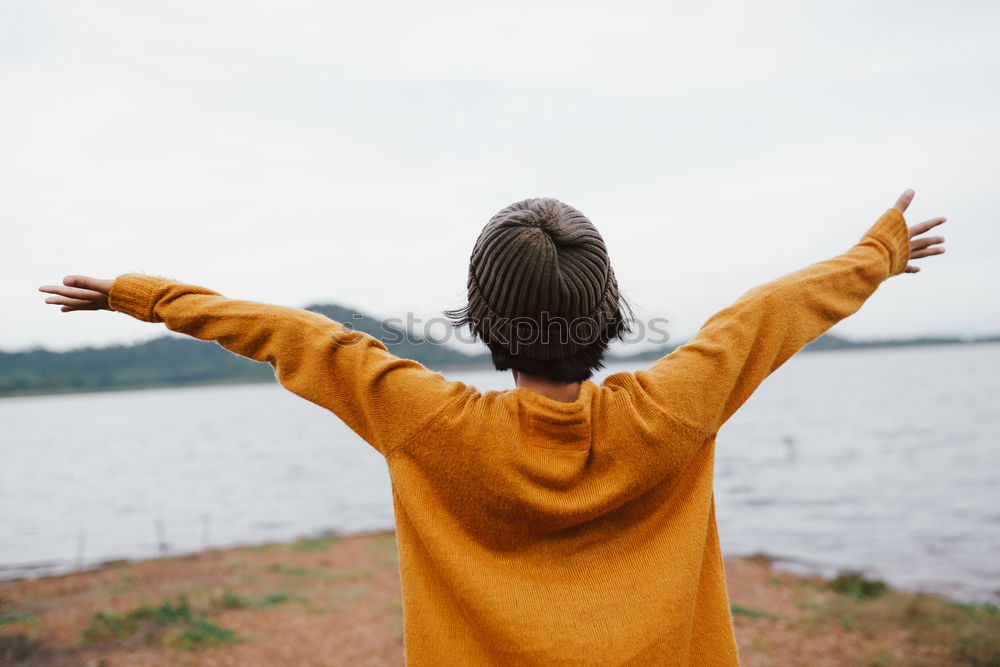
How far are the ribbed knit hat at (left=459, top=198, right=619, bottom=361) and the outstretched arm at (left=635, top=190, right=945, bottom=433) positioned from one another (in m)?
0.17

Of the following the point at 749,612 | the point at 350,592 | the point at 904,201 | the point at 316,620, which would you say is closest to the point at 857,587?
the point at 749,612

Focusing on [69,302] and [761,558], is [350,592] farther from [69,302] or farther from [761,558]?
[69,302]

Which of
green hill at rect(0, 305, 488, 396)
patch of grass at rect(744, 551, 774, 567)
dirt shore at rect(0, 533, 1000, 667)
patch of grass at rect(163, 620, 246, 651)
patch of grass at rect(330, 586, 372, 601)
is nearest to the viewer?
dirt shore at rect(0, 533, 1000, 667)

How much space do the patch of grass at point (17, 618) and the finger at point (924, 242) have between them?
11.4 m

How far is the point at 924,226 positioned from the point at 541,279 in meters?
1.09

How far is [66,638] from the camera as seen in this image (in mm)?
8773

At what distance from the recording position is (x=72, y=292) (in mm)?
1498

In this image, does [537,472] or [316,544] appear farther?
[316,544]

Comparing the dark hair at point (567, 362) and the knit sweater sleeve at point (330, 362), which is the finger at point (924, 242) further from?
the knit sweater sleeve at point (330, 362)

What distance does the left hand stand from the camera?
1.49m

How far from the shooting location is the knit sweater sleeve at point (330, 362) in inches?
52.6

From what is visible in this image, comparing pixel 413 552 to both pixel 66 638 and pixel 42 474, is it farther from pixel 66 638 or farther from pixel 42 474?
pixel 42 474

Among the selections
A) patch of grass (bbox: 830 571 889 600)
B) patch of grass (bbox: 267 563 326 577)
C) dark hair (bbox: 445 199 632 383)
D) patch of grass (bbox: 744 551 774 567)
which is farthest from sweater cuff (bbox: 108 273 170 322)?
patch of grass (bbox: 744 551 774 567)

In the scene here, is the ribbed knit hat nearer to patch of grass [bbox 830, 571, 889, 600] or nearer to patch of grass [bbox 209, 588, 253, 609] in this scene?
patch of grass [bbox 209, 588, 253, 609]
